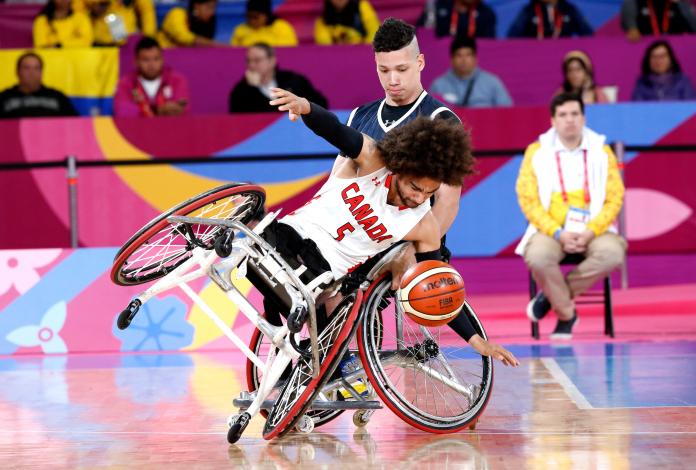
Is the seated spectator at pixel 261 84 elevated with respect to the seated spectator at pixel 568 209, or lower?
elevated

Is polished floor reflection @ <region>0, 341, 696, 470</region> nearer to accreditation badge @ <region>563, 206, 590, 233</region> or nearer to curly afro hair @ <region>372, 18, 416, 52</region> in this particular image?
accreditation badge @ <region>563, 206, 590, 233</region>

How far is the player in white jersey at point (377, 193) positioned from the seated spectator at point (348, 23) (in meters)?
7.36

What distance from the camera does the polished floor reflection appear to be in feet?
15.9

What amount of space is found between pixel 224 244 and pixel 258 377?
124cm

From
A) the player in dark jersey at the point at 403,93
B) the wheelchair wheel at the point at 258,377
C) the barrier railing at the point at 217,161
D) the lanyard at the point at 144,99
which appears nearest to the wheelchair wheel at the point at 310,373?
the wheelchair wheel at the point at 258,377

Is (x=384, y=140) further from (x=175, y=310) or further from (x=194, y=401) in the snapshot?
(x=175, y=310)

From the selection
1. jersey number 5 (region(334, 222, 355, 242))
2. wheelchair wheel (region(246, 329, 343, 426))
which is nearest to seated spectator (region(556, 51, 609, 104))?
→ wheelchair wheel (region(246, 329, 343, 426))

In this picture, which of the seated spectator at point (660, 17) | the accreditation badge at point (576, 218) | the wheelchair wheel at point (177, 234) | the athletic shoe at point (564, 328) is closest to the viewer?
the wheelchair wheel at point (177, 234)

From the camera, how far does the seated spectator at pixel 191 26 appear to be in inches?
494

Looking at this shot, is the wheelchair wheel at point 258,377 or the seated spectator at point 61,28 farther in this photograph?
the seated spectator at point 61,28

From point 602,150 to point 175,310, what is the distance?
10.9 ft

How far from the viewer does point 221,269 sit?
493cm

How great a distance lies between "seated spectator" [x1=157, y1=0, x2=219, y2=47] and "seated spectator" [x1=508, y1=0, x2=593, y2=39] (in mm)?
3195

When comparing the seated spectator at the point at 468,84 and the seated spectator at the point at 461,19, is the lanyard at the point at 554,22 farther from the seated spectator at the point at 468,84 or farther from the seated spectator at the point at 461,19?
the seated spectator at the point at 468,84
